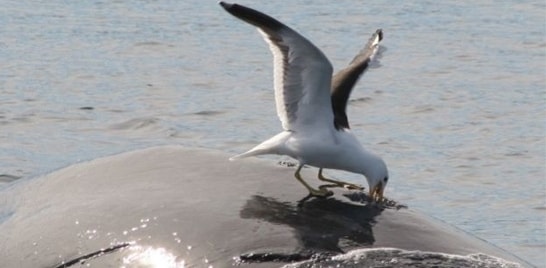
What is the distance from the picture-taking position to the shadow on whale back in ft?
19.1

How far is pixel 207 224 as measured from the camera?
19.9 ft

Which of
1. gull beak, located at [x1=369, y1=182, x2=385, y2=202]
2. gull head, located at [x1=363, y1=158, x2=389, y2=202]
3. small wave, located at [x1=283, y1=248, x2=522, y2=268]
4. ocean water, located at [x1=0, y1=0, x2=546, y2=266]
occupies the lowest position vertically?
ocean water, located at [x1=0, y1=0, x2=546, y2=266]

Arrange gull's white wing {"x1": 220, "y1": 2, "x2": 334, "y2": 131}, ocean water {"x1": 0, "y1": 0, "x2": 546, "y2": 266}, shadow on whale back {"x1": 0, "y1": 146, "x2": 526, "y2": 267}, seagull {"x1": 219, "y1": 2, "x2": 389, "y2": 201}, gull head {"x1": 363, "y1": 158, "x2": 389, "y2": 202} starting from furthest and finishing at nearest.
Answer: ocean water {"x1": 0, "y1": 0, "x2": 546, "y2": 266} < gull's white wing {"x1": 220, "y1": 2, "x2": 334, "y2": 131} < seagull {"x1": 219, "y1": 2, "x2": 389, "y2": 201} < gull head {"x1": 363, "y1": 158, "x2": 389, "y2": 202} < shadow on whale back {"x1": 0, "y1": 146, "x2": 526, "y2": 267}

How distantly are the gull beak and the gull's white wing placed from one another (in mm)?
718

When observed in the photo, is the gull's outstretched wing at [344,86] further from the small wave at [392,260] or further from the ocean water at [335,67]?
the ocean water at [335,67]

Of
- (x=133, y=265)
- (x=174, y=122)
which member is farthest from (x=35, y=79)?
(x=133, y=265)

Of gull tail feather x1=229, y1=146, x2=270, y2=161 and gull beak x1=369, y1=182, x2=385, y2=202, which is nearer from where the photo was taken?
gull beak x1=369, y1=182, x2=385, y2=202

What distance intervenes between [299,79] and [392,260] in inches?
113

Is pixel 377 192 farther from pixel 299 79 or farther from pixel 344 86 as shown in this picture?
pixel 344 86

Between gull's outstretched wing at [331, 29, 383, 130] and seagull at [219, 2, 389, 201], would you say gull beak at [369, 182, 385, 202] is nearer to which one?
seagull at [219, 2, 389, 201]

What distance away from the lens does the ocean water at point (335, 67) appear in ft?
49.4

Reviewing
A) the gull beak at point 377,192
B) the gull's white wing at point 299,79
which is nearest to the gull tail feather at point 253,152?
the gull's white wing at point 299,79

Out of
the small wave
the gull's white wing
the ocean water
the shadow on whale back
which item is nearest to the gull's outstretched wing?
the gull's white wing

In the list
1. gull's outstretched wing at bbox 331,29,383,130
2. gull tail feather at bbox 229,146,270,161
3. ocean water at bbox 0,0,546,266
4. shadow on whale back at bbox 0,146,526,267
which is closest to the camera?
shadow on whale back at bbox 0,146,526,267
